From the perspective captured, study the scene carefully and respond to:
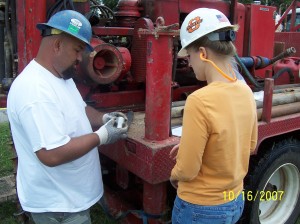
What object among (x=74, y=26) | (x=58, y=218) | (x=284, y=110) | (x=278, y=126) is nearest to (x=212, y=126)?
(x=74, y=26)

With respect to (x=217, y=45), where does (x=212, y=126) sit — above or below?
below

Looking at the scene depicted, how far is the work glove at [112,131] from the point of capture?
76.2 inches

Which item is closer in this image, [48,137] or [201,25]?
A: [201,25]

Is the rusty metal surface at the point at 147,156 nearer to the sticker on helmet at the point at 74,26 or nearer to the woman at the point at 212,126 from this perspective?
the woman at the point at 212,126

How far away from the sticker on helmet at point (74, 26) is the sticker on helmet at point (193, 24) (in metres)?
0.56

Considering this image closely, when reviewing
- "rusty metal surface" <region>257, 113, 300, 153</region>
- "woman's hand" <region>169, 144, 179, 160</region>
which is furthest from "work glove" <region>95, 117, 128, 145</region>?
"rusty metal surface" <region>257, 113, 300, 153</region>

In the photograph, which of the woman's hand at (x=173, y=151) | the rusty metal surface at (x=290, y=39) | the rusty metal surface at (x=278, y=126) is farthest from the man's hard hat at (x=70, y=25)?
the rusty metal surface at (x=290, y=39)

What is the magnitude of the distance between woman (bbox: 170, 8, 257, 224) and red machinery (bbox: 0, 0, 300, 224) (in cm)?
34

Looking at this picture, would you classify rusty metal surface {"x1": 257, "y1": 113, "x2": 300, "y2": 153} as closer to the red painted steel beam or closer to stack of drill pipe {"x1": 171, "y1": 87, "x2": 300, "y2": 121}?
stack of drill pipe {"x1": 171, "y1": 87, "x2": 300, "y2": 121}

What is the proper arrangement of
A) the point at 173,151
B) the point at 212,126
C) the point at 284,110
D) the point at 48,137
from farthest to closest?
the point at 284,110
the point at 173,151
the point at 48,137
the point at 212,126

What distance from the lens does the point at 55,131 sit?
1.71 meters

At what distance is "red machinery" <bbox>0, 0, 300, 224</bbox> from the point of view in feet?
6.86

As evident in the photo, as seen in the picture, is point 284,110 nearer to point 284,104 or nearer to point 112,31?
point 284,104

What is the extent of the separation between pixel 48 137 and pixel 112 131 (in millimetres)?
415
